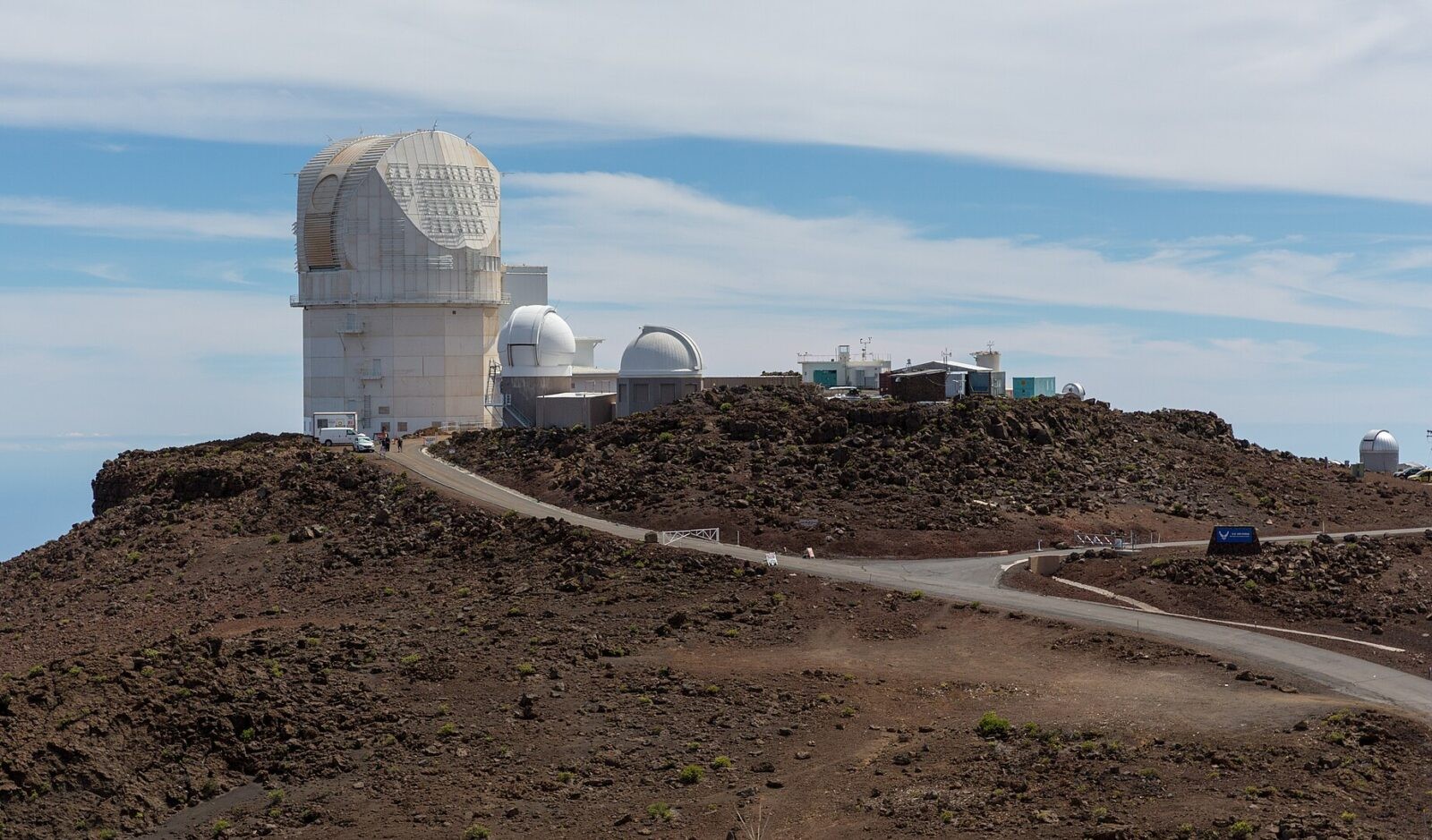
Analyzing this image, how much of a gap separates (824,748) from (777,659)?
6.10 m

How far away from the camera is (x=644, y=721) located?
101 ft

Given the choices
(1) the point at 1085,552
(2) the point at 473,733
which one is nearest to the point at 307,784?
(2) the point at 473,733

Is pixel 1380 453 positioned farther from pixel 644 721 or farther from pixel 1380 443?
pixel 644 721

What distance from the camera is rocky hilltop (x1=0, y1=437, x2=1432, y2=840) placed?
2534cm

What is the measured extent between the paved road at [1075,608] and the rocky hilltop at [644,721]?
1109 mm

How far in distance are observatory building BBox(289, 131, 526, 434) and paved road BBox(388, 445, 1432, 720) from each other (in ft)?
74.8

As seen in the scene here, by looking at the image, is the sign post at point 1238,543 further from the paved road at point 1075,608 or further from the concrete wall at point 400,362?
the concrete wall at point 400,362

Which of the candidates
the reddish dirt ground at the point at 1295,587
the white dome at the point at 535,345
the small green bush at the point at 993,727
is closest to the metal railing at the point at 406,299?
the white dome at the point at 535,345

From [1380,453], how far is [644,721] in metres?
56.4

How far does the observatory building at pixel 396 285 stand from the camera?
74.7 m

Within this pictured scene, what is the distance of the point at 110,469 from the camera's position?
212ft

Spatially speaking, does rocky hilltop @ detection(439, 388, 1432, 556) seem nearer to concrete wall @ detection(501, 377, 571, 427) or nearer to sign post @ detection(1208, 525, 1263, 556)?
concrete wall @ detection(501, 377, 571, 427)

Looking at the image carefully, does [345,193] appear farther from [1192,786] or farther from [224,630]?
[1192,786]

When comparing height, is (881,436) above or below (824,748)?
above
